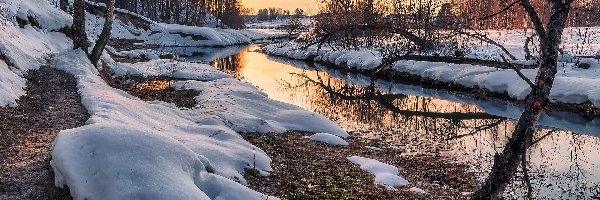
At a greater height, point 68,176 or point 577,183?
point 68,176

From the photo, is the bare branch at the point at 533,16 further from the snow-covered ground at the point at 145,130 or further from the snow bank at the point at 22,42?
the snow bank at the point at 22,42

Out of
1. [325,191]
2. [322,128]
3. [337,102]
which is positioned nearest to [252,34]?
[337,102]

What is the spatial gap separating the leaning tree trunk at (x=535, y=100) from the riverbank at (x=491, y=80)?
519 cm

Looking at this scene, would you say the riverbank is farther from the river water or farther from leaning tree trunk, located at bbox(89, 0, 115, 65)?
leaning tree trunk, located at bbox(89, 0, 115, 65)

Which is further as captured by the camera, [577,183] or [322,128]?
[322,128]

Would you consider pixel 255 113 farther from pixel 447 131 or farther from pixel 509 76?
pixel 509 76

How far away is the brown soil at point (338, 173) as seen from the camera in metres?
8.25

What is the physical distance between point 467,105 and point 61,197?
1675cm

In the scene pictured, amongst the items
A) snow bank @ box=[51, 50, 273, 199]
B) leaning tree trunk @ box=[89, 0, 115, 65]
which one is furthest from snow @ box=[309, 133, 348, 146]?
leaning tree trunk @ box=[89, 0, 115, 65]

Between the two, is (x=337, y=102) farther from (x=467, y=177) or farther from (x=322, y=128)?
(x=467, y=177)

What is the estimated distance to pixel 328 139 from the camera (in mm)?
12633

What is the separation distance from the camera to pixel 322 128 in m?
13.9

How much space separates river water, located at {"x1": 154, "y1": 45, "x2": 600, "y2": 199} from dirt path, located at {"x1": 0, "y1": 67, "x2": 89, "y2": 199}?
4.69m

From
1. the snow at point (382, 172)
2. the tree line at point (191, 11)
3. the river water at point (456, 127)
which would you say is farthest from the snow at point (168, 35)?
the snow at point (382, 172)
